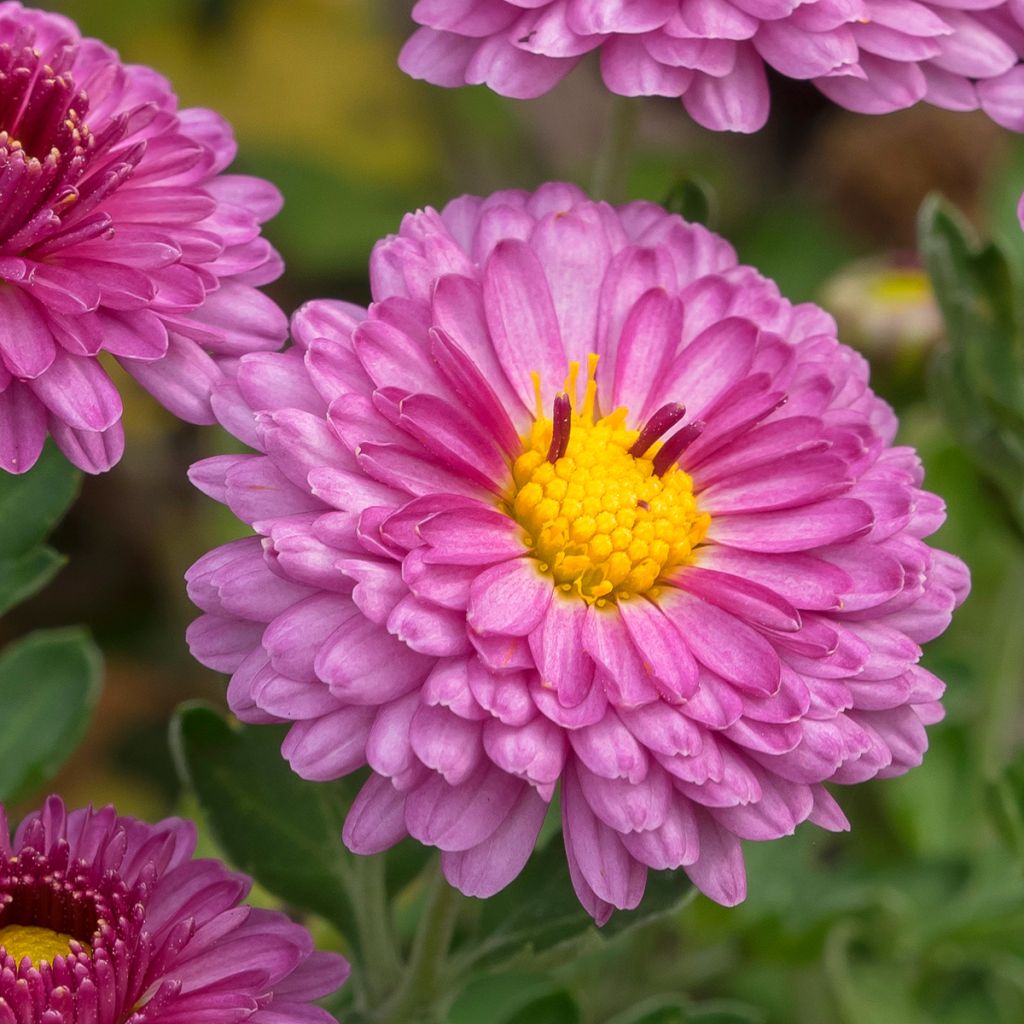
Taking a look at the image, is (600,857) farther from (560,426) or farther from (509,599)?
(560,426)

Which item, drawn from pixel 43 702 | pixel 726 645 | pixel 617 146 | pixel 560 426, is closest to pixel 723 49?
pixel 617 146

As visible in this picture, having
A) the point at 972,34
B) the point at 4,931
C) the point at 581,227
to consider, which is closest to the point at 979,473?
the point at 972,34

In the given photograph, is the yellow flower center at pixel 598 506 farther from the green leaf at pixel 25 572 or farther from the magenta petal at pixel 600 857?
the green leaf at pixel 25 572

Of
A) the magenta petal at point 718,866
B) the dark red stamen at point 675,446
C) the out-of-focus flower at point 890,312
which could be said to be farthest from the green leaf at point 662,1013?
the out-of-focus flower at point 890,312

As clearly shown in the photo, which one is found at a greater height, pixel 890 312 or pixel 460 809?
pixel 890 312

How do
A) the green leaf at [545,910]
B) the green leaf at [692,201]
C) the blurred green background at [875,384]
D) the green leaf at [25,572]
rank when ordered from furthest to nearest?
the blurred green background at [875,384]
the green leaf at [692,201]
the green leaf at [25,572]
the green leaf at [545,910]

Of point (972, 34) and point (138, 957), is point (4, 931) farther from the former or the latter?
point (972, 34)

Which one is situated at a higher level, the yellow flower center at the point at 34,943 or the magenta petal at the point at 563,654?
the magenta petal at the point at 563,654
